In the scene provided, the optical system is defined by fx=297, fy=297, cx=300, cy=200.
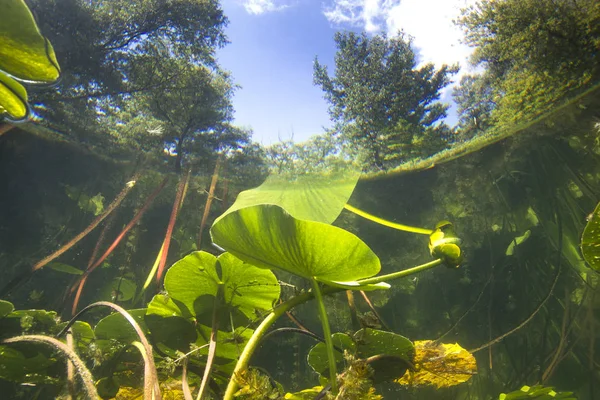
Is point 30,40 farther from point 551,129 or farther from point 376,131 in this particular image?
point 376,131

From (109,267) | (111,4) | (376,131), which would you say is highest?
(111,4)

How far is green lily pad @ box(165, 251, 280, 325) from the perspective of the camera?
678 mm

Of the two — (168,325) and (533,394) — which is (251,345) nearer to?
(168,325)

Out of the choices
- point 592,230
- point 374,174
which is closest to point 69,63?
point 374,174

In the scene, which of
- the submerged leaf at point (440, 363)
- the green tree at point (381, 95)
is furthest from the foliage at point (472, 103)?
the submerged leaf at point (440, 363)

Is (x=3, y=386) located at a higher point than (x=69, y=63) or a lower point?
lower

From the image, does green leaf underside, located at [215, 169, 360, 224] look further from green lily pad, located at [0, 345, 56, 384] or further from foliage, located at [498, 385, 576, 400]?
green lily pad, located at [0, 345, 56, 384]

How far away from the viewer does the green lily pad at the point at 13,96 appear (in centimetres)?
41

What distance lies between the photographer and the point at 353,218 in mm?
2113

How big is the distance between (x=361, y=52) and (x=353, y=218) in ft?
36.1

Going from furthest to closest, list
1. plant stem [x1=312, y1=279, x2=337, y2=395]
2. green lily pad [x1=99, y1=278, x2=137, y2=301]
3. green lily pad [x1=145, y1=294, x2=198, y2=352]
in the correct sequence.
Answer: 1. green lily pad [x1=99, y1=278, x2=137, y2=301]
2. green lily pad [x1=145, y1=294, x2=198, y2=352]
3. plant stem [x1=312, y1=279, x2=337, y2=395]

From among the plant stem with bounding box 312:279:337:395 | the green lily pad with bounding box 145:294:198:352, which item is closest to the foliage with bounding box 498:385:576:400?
the plant stem with bounding box 312:279:337:395

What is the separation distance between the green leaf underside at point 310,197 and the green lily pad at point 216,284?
16 centimetres

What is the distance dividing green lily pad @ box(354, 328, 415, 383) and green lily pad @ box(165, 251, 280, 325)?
0.77 feet
